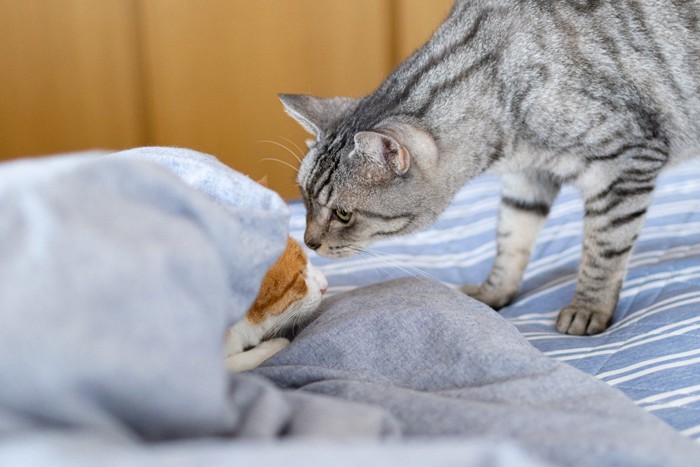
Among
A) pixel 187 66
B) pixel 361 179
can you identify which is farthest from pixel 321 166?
pixel 187 66

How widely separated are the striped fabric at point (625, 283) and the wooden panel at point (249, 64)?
3.33ft

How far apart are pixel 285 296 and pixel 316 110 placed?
17.1 inches

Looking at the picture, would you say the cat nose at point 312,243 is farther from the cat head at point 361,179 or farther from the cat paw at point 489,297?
the cat paw at point 489,297

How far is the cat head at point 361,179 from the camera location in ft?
4.03

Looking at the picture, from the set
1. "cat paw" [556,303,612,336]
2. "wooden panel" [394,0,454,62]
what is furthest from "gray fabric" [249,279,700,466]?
"wooden panel" [394,0,454,62]

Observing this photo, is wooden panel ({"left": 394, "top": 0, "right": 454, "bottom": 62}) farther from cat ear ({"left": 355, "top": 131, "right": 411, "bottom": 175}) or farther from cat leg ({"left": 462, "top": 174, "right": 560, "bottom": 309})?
cat ear ({"left": 355, "top": 131, "right": 411, "bottom": 175})

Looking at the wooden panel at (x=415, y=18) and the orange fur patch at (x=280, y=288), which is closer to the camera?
the orange fur patch at (x=280, y=288)

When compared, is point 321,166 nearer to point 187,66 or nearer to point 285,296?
point 285,296

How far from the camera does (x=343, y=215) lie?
131cm

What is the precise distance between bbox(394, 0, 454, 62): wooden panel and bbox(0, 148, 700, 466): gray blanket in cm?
239

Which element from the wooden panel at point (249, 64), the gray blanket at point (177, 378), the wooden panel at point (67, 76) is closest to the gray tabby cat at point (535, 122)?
the gray blanket at point (177, 378)

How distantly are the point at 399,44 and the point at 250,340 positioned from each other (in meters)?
2.16

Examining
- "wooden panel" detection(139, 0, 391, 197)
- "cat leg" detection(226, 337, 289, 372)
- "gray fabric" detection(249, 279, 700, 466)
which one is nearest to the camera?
"gray fabric" detection(249, 279, 700, 466)

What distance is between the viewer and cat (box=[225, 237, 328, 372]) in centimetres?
106
